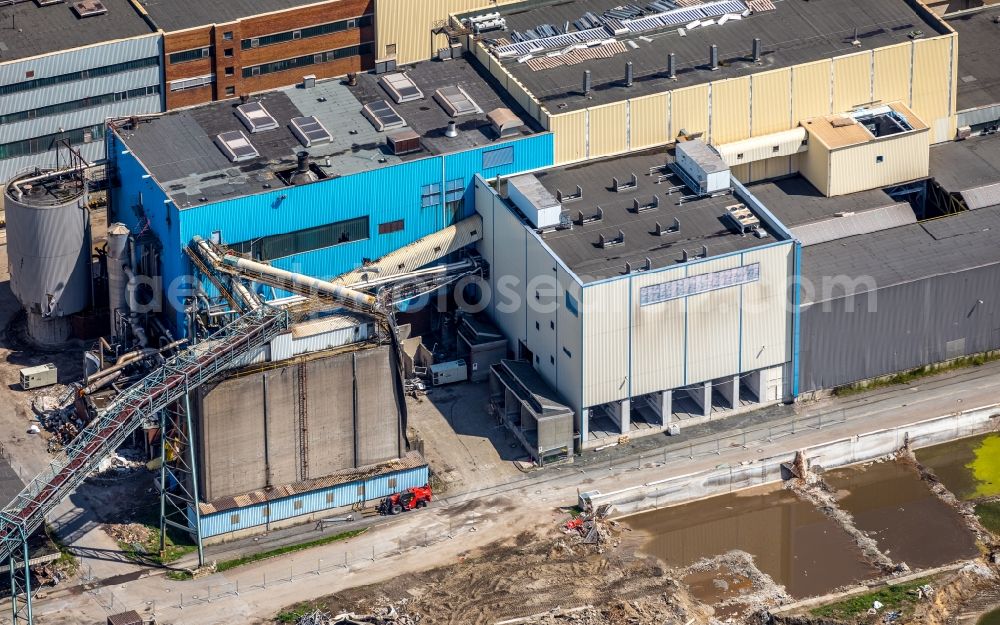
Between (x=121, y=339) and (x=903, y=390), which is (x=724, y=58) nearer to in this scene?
(x=903, y=390)

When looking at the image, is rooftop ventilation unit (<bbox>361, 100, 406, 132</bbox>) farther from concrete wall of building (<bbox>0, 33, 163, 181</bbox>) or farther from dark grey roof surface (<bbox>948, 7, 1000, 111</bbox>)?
dark grey roof surface (<bbox>948, 7, 1000, 111</bbox>)

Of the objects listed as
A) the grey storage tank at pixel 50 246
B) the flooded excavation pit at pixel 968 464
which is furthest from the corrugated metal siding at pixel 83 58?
the flooded excavation pit at pixel 968 464

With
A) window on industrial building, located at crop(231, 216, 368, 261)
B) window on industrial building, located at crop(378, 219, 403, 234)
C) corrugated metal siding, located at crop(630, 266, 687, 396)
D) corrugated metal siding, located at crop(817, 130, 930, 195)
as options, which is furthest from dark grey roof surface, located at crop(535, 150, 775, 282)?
window on industrial building, located at crop(231, 216, 368, 261)

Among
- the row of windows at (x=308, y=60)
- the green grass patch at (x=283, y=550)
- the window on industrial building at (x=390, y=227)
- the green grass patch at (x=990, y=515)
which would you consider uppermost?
the row of windows at (x=308, y=60)

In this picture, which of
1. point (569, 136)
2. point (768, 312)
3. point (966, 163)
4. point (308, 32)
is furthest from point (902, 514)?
point (308, 32)

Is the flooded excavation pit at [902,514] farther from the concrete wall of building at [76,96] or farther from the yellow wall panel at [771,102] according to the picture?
the concrete wall of building at [76,96]

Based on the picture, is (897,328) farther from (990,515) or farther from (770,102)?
(770,102)
